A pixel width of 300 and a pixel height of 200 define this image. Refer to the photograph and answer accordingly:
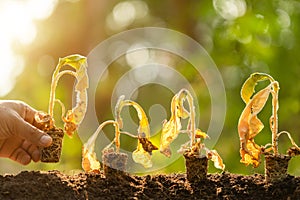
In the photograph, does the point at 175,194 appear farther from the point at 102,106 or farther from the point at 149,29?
the point at 149,29

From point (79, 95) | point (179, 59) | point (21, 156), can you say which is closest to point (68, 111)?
point (79, 95)

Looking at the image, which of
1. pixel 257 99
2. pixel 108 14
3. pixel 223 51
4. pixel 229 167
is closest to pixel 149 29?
pixel 108 14

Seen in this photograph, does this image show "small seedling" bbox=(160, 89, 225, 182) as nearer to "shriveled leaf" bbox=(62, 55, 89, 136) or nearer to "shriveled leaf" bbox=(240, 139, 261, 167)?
"shriveled leaf" bbox=(240, 139, 261, 167)

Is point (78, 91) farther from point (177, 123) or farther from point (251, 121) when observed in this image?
point (251, 121)

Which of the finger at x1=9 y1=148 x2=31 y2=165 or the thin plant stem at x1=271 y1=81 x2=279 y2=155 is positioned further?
the finger at x1=9 y1=148 x2=31 y2=165

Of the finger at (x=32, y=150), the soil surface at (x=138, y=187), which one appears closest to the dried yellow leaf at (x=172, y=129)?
the soil surface at (x=138, y=187)

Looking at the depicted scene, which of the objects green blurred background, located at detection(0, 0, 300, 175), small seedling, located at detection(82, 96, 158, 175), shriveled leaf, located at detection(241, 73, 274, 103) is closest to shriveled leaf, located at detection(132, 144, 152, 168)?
small seedling, located at detection(82, 96, 158, 175)

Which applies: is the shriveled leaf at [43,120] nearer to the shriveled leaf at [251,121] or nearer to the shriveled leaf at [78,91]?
the shriveled leaf at [78,91]
